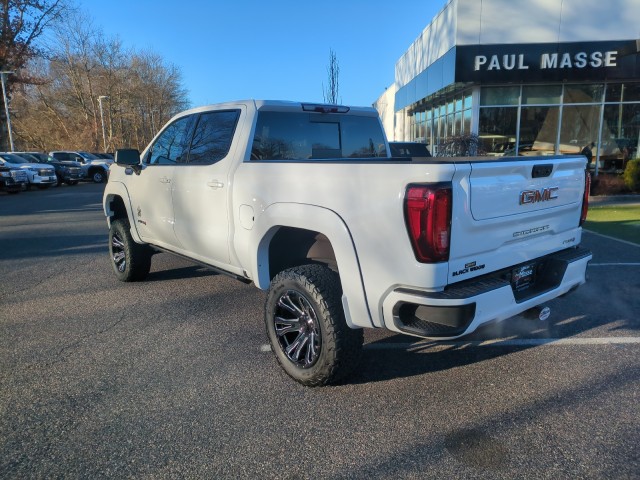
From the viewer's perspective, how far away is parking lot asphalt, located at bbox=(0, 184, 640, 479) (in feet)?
8.24

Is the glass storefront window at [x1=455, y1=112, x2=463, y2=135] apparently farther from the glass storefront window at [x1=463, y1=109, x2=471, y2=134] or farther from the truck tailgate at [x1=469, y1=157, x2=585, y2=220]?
the truck tailgate at [x1=469, y1=157, x2=585, y2=220]

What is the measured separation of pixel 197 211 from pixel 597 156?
1645cm

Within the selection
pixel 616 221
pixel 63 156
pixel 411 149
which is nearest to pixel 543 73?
pixel 411 149

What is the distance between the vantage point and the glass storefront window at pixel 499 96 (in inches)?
638

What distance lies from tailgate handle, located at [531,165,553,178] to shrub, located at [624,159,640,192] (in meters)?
12.8

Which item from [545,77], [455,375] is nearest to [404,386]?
[455,375]

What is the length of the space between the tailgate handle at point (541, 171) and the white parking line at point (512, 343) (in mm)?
1624

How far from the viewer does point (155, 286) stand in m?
5.87

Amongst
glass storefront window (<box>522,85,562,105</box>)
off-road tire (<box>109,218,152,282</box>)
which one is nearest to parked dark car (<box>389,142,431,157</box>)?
off-road tire (<box>109,218,152,282</box>)

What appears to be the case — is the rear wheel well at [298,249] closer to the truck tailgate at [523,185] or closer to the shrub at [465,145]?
the truck tailgate at [523,185]

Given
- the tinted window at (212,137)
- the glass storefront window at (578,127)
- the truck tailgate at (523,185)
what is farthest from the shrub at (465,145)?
the truck tailgate at (523,185)

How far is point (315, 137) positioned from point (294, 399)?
2.45 meters

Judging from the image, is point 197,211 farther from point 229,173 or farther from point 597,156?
point 597,156

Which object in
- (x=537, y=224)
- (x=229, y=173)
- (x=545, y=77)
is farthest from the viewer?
(x=545, y=77)
